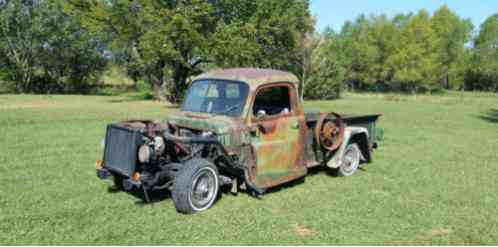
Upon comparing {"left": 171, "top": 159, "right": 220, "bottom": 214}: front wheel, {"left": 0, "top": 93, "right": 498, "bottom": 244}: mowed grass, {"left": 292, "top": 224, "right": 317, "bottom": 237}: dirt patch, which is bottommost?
{"left": 292, "top": 224, "right": 317, "bottom": 237}: dirt patch

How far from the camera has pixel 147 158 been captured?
4.90 metres

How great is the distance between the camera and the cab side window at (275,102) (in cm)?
607

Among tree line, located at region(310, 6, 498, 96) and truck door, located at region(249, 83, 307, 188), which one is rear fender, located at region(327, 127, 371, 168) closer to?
truck door, located at region(249, 83, 307, 188)

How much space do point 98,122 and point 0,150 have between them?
541cm

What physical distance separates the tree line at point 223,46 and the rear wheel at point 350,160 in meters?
15.2

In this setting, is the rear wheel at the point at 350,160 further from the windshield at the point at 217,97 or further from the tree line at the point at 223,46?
the tree line at the point at 223,46

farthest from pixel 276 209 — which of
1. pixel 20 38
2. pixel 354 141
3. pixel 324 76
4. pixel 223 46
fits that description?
pixel 20 38

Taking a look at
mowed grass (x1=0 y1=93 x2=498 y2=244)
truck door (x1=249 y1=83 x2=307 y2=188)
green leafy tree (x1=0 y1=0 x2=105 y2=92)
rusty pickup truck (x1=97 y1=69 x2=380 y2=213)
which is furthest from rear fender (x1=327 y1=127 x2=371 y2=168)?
green leafy tree (x1=0 y1=0 x2=105 y2=92)

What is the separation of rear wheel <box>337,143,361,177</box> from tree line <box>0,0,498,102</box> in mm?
15195

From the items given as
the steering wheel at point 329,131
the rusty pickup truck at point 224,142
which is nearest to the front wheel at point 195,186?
the rusty pickup truck at point 224,142

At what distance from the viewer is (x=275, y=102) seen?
627 centimetres

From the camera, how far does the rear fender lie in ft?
22.3

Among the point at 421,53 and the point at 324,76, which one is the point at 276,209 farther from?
the point at 421,53

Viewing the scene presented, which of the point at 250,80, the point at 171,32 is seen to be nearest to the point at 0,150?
the point at 250,80
